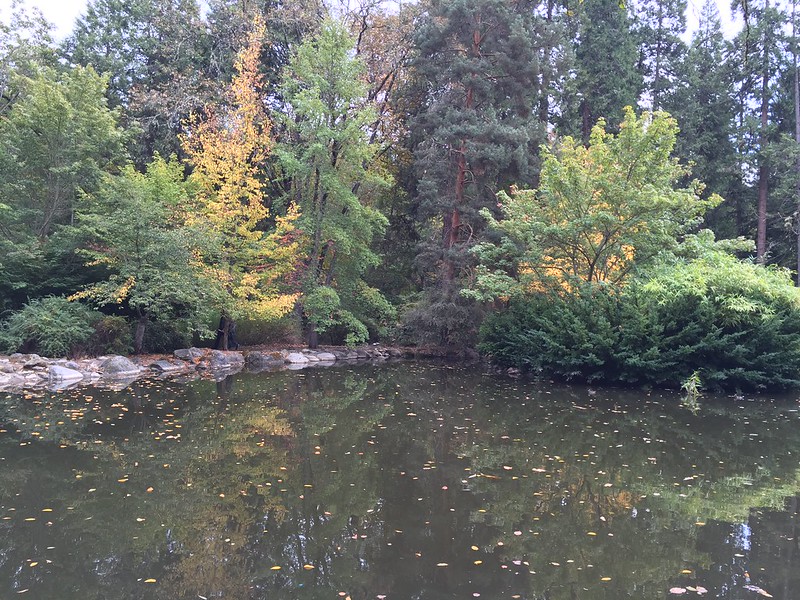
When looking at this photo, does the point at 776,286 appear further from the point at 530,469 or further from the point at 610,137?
the point at 530,469

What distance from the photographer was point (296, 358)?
704 inches

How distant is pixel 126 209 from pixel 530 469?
12.4 meters

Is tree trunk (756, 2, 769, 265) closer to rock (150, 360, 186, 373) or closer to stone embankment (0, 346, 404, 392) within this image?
stone embankment (0, 346, 404, 392)

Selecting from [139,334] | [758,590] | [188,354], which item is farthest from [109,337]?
[758,590]

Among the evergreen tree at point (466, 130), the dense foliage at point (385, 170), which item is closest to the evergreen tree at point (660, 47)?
the dense foliage at point (385, 170)

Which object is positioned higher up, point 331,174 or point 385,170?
point 385,170

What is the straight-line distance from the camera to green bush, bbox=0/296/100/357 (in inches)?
526

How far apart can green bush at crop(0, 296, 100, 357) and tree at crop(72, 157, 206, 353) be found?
0.59 meters

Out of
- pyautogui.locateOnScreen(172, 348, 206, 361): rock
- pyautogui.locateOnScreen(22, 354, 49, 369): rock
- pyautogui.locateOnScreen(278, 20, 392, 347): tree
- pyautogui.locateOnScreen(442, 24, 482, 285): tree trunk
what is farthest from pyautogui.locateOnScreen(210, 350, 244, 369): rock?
pyautogui.locateOnScreen(442, 24, 482, 285): tree trunk

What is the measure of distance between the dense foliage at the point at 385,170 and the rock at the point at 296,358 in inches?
62.9

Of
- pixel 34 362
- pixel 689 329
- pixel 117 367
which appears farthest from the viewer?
pixel 117 367

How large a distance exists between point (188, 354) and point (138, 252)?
10.3ft

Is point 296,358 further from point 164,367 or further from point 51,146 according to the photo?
point 51,146

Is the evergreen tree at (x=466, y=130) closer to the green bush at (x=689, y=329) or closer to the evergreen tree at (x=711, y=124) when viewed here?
the green bush at (x=689, y=329)
